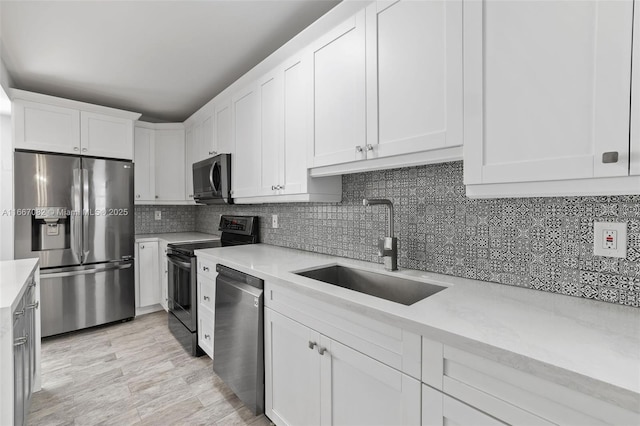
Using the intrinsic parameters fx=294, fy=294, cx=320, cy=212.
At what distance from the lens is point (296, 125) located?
195cm

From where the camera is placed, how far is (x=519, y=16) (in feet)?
3.15

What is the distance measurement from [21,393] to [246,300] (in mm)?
1110

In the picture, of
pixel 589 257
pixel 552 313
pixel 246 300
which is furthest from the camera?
pixel 246 300

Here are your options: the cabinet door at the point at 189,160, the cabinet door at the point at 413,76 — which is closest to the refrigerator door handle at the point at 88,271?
the cabinet door at the point at 189,160

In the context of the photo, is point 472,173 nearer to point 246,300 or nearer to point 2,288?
point 246,300

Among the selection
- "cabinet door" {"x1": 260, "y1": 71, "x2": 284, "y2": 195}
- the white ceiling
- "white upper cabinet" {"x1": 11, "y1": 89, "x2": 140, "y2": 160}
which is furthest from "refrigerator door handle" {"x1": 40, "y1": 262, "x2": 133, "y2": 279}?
"cabinet door" {"x1": 260, "y1": 71, "x2": 284, "y2": 195}

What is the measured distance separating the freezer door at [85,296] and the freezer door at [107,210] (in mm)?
143

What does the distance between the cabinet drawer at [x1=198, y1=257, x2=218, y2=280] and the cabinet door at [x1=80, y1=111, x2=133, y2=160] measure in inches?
72.3

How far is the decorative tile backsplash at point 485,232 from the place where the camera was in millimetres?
1040

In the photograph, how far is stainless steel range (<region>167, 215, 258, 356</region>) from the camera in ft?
8.12

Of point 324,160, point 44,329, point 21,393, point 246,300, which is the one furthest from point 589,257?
point 44,329

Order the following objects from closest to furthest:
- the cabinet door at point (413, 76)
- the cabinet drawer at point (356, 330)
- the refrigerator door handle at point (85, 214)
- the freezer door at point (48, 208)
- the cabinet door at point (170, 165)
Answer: the cabinet drawer at point (356, 330) < the cabinet door at point (413, 76) < the freezer door at point (48, 208) < the refrigerator door handle at point (85, 214) < the cabinet door at point (170, 165)

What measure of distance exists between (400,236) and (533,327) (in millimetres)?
864

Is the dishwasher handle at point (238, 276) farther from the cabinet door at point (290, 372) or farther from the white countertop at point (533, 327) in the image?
the white countertop at point (533, 327)
